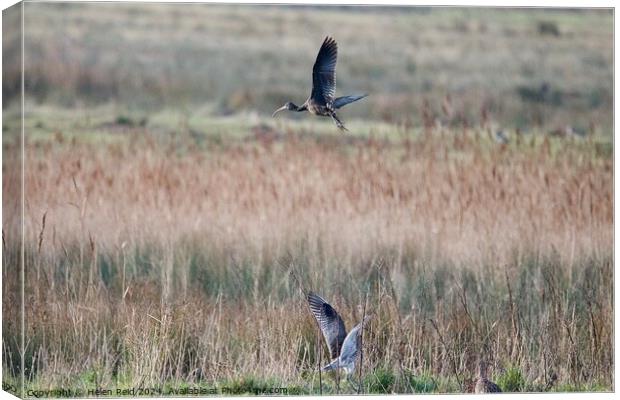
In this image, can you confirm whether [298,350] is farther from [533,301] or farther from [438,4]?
[438,4]

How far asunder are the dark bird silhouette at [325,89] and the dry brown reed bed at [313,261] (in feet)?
3.10

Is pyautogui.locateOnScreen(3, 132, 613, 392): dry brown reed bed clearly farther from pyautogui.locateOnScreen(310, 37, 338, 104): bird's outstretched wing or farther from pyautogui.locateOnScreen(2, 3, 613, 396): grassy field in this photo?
pyautogui.locateOnScreen(310, 37, 338, 104): bird's outstretched wing

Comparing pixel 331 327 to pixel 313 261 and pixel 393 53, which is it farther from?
pixel 393 53

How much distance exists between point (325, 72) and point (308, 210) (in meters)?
1.42

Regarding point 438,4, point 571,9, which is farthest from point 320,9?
point 571,9

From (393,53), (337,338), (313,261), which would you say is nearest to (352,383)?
(337,338)

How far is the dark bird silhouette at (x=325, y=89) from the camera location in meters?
10.2

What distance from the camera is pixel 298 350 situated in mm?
9930

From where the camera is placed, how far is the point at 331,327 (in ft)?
32.3

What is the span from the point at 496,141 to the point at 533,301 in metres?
1.27

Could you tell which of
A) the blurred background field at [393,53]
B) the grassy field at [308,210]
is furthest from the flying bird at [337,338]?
the blurred background field at [393,53]

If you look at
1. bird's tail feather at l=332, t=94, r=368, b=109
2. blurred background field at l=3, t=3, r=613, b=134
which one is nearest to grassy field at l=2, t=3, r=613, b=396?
blurred background field at l=3, t=3, r=613, b=134

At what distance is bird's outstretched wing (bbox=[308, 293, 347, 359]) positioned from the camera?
9.86m

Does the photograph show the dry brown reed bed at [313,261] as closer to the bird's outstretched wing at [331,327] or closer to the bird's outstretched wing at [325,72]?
the bird's outstretched wing at [331,327]
